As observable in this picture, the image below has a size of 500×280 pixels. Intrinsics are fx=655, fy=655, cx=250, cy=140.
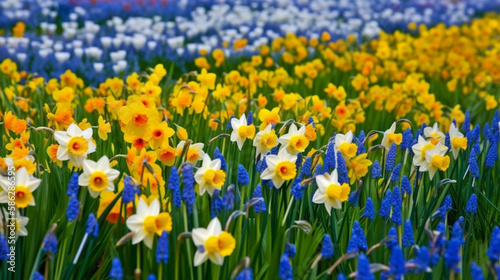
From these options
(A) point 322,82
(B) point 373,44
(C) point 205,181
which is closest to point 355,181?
(C) point 205,181

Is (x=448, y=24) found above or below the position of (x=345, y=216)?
below

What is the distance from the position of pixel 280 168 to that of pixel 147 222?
0.60m

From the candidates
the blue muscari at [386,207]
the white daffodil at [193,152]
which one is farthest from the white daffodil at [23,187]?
the blue muscari at [386,207]

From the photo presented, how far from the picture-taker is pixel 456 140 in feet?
9.61

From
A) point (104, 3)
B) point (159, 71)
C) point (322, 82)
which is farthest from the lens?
point (104, 3)

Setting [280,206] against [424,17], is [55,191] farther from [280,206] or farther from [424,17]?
[424,17]

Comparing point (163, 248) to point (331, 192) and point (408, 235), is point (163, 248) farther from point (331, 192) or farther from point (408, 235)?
point (408, 235)

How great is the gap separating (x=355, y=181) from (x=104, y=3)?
869 centimetres

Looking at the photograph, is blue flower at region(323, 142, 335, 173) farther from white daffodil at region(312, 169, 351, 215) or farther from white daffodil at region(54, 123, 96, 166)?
white daffodil at region(54, 123, 96, 166)

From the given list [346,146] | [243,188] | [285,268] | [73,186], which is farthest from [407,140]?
[73,186]

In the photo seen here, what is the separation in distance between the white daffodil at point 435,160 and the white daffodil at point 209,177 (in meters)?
0.89

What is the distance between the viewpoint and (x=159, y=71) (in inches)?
152

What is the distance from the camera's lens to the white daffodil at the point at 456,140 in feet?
9.55

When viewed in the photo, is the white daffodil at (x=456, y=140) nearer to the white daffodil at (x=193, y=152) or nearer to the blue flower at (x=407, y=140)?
the blue flower at (x=407, y=140)
